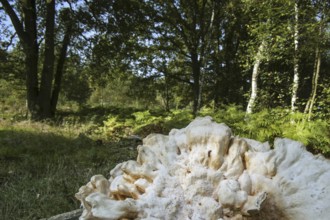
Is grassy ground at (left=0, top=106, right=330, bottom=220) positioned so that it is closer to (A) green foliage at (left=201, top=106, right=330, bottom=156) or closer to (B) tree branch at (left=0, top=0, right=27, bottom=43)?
(A) green foliage at (left=201, top=106, right=330, bottom=156)

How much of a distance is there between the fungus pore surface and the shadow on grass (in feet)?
7.24

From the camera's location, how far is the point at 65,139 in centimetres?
859

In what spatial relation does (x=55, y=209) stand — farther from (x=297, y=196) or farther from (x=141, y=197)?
(x=297, y=196)

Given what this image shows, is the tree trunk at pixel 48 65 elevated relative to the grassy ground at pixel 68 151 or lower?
elevated

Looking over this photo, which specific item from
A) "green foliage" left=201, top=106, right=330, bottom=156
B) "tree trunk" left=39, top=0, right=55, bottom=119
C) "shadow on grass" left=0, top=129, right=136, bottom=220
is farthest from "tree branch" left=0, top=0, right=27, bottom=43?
"green foliage" left=201, top=106, right=330, bottom=156

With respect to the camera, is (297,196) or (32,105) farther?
(32,105)

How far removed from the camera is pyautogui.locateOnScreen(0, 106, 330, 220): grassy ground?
3736 millimetres

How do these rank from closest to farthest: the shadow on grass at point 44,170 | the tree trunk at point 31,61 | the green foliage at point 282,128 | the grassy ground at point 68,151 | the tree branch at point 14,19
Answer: the shadow on grass at point 44,170, the grassy ground at point 68,151, the green foliage at point 282,128, the tree branch at point 14,19, the tree trunk at point 31,61

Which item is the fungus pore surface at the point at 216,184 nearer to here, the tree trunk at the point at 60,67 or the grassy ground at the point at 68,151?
the grassy ground at the point at 68,151

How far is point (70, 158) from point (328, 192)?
5334 mm

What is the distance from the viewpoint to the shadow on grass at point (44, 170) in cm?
360

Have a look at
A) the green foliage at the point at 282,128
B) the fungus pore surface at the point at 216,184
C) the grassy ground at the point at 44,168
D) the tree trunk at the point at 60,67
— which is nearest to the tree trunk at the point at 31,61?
the tree trunk at the point at 60,67

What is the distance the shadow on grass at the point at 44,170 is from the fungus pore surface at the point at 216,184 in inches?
86.9

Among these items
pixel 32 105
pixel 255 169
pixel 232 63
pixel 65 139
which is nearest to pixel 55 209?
pixel 255 169
